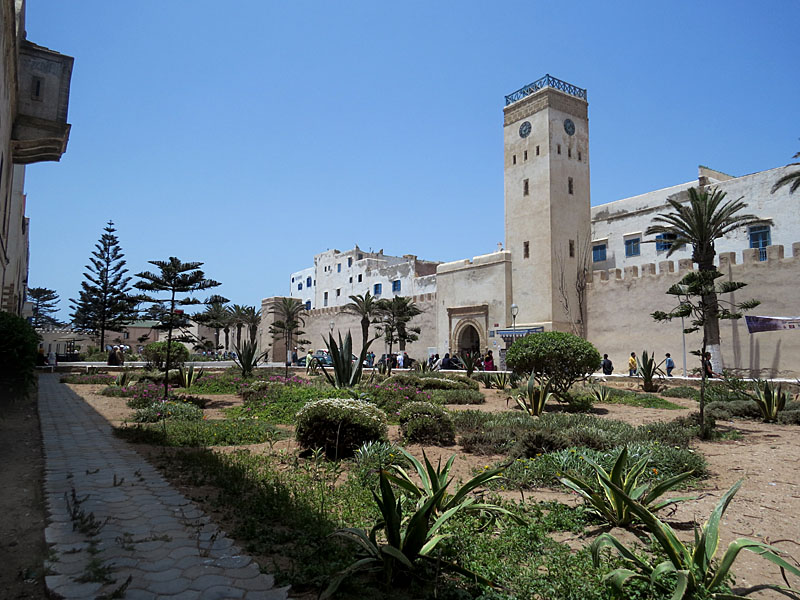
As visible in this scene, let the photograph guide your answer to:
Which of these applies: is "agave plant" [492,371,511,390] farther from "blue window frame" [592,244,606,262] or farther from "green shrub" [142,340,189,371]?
"blue window frame" [592,244,606,262]

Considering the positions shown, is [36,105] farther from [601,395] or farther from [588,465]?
[601,395]

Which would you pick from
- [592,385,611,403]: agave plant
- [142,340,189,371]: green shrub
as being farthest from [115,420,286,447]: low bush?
[142,340,189,371]: green shrub

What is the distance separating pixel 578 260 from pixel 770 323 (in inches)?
338

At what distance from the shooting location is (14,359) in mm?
5816

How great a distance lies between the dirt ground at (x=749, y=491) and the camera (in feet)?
11.4

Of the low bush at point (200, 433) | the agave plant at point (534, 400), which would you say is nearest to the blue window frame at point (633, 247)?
the agave plant at point (534, 400)

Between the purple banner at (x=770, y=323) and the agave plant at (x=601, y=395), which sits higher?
the purple banner at (x=770, y=323)

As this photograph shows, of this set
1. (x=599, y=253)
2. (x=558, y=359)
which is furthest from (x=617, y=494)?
(x=599, y=253)

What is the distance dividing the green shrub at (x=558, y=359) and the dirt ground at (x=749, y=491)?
295 cm

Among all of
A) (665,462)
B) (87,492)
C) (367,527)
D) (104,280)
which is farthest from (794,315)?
(104,280)

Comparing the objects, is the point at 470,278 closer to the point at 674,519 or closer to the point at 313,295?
the point at 674,519

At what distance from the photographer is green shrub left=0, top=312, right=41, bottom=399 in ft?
18.9

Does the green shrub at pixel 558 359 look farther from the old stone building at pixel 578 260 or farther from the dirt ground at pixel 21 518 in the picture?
the old stone building at pixel 578 260

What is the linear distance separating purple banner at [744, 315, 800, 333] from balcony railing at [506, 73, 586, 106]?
14.1 m
